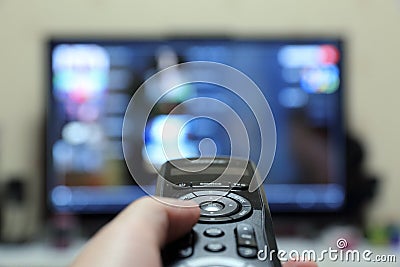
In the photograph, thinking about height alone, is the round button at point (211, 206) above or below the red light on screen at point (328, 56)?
below

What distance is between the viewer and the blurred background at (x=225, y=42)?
1266 millimetres

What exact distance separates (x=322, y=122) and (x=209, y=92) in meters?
0.23

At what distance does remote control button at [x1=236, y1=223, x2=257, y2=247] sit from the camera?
0.40 meters

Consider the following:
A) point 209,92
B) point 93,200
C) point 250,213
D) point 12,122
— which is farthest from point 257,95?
point 250,213

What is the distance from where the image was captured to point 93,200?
1.22m

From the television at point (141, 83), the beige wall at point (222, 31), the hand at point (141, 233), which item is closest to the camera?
the hand at point (141, 233)

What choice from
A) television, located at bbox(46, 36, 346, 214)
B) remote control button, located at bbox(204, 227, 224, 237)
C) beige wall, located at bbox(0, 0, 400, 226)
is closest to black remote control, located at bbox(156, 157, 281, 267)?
remote control button, located at bbox(204, 227, 224, 237)

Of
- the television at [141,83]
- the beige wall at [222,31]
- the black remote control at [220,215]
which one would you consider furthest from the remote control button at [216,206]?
the beige wall at [222,31]

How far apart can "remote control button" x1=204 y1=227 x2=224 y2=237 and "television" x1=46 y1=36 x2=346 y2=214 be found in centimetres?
78

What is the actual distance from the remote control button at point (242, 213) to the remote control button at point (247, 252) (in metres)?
0.03

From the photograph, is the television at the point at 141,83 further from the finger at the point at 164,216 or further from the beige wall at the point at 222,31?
the finger at the point at 164,216

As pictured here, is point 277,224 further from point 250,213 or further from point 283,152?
point 250,213

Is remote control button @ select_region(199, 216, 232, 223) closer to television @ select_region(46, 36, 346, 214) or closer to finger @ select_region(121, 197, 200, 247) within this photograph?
finger @ select_region(121, 197, 200, 247)

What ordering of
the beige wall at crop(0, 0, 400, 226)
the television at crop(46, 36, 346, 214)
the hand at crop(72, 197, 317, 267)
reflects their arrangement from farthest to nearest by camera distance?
the beige wall at crop(0, 0, 400, 226), the television at crop(46, 36, 346, 214), the hand at crop(72, 197, 317, 267)
